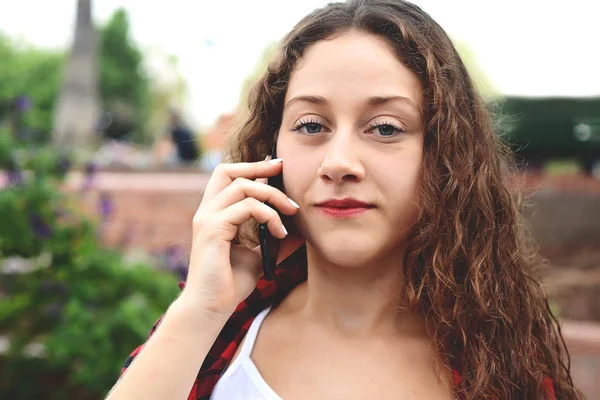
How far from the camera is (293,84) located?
1.52 metres

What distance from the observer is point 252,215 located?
147 cm

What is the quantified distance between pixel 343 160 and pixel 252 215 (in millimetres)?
243

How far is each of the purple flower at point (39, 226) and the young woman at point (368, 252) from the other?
250 centimetres

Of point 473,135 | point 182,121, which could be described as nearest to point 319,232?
point 473,135

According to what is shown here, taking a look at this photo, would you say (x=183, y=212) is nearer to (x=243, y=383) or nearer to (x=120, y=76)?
(x=243, y=383)

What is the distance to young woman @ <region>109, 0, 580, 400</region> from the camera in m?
1.40

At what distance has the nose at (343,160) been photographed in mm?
1356

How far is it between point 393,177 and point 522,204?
72 centimetres

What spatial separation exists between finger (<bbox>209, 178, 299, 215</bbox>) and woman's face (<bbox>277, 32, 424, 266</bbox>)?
1.2 inches

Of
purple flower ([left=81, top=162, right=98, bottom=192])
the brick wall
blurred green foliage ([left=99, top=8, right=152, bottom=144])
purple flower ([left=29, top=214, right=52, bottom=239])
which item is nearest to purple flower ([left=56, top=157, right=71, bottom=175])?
purple flower ([left=81, top=162, right=98, bottom=192])

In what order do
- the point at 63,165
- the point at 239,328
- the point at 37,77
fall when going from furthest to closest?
the point at 37,77 → the point at 63,165 → the point at 239,328

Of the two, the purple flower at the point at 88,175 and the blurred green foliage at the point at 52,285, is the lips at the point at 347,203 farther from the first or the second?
the purple flower at the point at 88,175

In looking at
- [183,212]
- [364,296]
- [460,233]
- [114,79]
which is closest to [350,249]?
[364,296]

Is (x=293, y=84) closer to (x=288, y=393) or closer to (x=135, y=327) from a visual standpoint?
(x=288, y=393)
